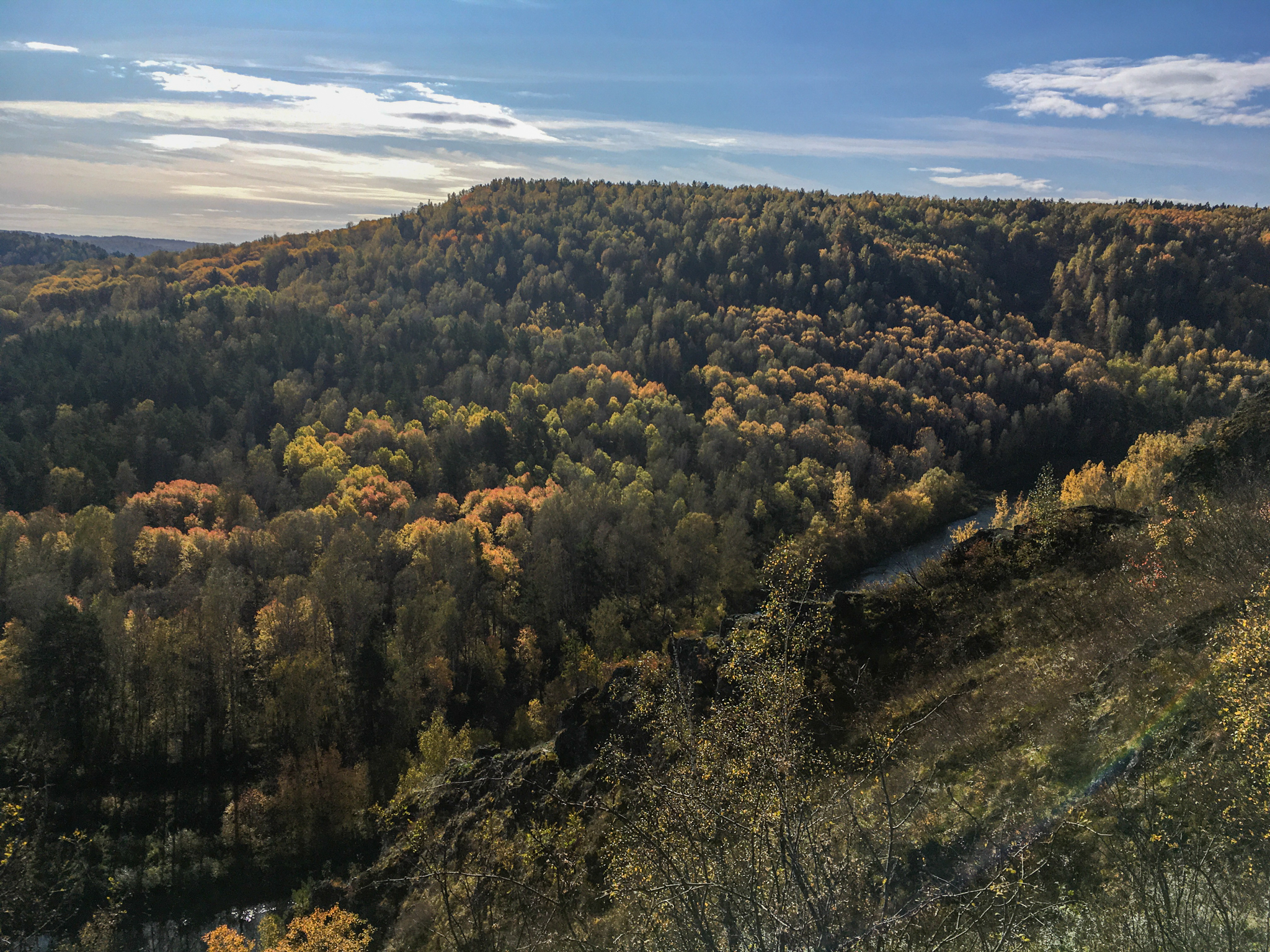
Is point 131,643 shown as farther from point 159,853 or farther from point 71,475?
point 71,475

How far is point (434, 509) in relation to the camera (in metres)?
86.3

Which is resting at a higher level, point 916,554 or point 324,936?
point 916,554

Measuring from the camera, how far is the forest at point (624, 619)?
13617 mm

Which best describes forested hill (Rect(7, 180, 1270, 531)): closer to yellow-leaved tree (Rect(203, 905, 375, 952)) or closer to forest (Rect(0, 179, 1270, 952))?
forest (Rect(0, 179, 1270, 952))

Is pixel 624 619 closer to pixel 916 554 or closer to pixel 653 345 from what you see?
pixel 916 554

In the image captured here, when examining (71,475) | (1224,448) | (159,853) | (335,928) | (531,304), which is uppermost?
(531,304)

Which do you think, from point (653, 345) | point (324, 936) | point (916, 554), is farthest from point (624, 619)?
point (653, 345)

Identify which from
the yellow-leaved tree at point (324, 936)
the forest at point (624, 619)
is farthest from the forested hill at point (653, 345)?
the yellow-leaved tree at point (324, 936)

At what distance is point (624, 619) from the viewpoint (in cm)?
6638

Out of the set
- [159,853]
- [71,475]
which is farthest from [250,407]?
[159,853]

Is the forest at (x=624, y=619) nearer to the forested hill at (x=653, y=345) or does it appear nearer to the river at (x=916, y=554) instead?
the forested hill at (x=653, y=345)

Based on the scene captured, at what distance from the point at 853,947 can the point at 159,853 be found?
162 ft

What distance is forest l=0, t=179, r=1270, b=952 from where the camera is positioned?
536 inches

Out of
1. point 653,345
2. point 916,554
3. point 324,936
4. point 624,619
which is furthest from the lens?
point 653,345
